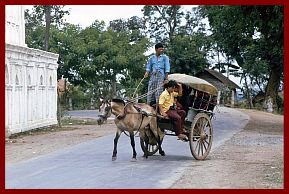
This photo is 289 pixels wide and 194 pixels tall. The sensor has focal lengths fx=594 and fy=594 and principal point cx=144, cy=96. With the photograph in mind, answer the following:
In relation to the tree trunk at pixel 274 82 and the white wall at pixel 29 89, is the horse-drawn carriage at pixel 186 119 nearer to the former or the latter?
the white wall at pixel 29 89

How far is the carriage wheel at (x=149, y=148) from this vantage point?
14078 millimetres

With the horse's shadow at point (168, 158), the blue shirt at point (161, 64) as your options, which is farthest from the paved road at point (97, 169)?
the blue shirt at point (161, 64)

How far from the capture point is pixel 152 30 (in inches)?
2534

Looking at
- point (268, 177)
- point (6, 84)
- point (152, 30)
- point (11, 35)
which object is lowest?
point (268, 177)

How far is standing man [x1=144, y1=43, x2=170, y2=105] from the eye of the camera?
1411 centimetres

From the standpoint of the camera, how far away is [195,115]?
559 inches

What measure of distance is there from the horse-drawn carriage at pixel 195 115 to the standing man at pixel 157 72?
0.24 m

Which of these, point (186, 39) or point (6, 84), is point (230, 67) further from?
point (6, 84)

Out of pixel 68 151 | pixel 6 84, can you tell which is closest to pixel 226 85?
pixel 6 84

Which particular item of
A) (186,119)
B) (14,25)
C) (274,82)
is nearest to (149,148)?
(186,119)

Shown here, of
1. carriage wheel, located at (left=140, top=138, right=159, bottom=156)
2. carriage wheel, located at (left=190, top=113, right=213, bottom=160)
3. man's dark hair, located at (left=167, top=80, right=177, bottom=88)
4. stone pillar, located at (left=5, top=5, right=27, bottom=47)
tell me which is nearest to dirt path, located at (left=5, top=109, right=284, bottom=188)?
carriage wheel, located at (left=190, top=113, right=213, bottom=160)

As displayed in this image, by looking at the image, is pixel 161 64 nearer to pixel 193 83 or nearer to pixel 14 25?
pixel 193 83

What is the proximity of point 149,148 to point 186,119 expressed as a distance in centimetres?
151

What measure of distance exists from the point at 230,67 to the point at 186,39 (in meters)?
13.5
